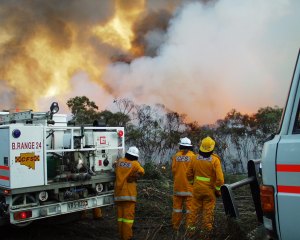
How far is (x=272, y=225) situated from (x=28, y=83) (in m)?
20.9

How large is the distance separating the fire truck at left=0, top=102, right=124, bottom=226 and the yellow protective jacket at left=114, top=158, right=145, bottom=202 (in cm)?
34

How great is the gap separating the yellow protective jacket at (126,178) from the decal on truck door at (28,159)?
1.49m

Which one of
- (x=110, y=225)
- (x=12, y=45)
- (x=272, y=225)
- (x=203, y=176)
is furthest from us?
(x=12, y=45)

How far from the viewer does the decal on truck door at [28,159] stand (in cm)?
562

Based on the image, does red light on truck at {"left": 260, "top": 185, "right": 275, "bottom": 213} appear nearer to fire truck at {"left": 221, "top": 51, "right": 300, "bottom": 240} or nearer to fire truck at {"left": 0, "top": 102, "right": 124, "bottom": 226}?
fire truck at {"left": 221, "top": 51, "right": 300, "bottom": 240}

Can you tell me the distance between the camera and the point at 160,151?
16.0 metres

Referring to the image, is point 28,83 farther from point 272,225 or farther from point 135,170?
point 272,225

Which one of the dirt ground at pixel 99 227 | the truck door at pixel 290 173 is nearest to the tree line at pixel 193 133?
the dirt ground at pixel 99 227

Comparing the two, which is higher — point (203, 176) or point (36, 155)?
point (36, 155)

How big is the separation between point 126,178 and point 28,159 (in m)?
1.69

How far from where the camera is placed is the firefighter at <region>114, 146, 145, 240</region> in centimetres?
647

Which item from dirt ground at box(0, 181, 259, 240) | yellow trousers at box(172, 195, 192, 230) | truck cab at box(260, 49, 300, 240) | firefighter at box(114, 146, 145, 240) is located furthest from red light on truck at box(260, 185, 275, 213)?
yellow trousers at box(172, 195, 192, 230)

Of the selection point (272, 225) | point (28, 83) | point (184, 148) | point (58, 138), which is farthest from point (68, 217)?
point (28, 83)

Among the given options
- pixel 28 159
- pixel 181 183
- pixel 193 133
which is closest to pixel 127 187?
pixel 181 183
